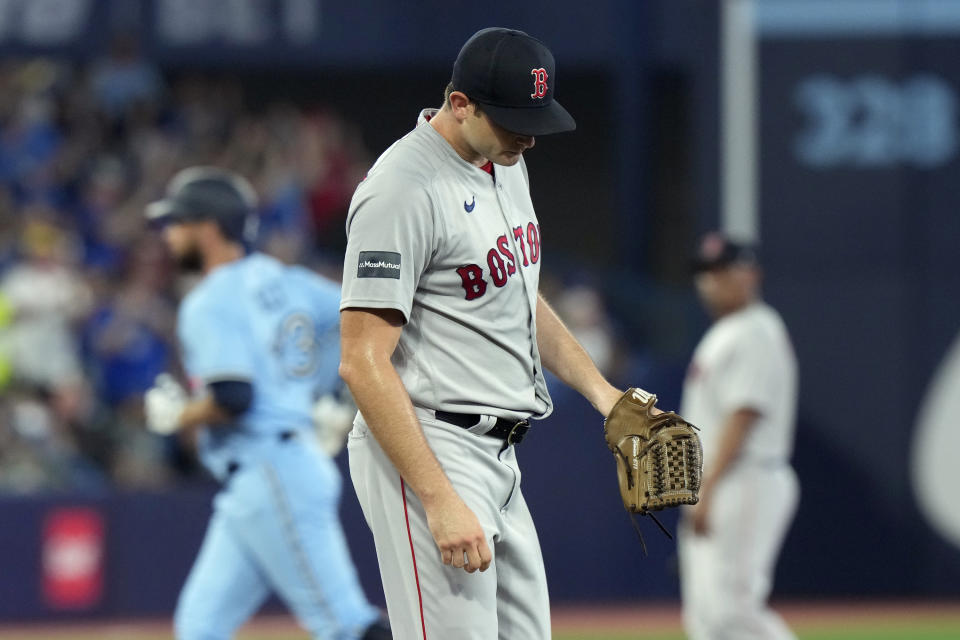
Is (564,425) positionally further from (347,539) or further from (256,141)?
(256,141)

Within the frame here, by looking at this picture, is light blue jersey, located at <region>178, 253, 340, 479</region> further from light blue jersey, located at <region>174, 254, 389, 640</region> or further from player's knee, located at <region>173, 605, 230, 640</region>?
player's knee, located at <region>173, 605, 230, 640</region>

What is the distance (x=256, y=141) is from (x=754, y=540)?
7122mm

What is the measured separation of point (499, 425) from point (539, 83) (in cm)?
83

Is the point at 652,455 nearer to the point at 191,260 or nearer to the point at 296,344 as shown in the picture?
the point at 296,344

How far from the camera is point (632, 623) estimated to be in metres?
9.60

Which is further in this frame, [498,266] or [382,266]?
[498,266]

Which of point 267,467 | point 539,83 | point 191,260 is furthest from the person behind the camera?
point 191,260

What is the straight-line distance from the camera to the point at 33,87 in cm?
1307

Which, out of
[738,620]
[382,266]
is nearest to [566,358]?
[382,266]

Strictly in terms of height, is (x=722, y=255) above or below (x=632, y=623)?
above

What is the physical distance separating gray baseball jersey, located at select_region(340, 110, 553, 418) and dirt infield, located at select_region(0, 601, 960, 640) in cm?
556

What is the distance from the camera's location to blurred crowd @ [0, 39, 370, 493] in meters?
10.1

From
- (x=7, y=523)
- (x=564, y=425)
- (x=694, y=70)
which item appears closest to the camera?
(x=7, y=523)

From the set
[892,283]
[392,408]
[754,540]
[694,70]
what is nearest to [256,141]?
[694,70]
